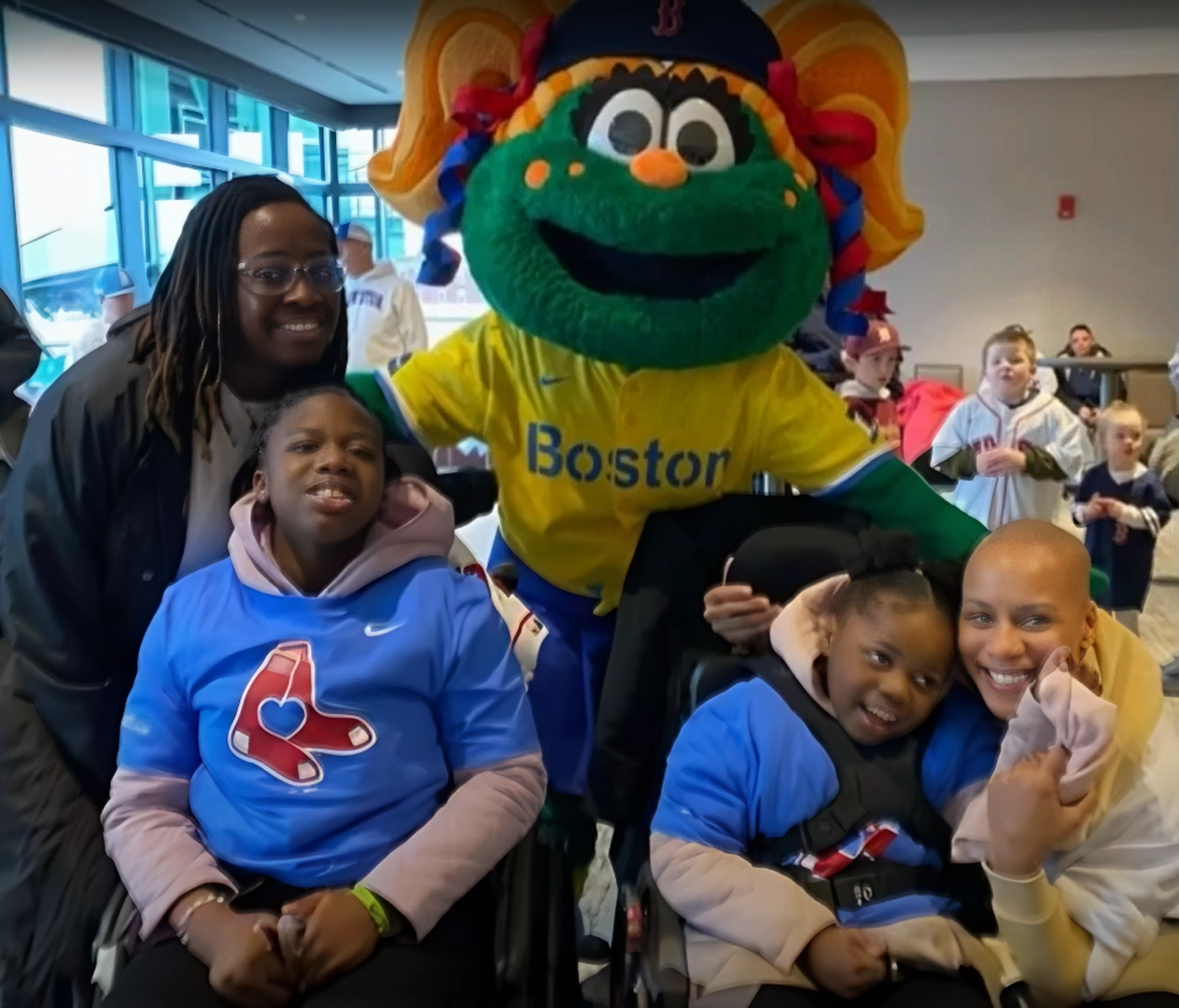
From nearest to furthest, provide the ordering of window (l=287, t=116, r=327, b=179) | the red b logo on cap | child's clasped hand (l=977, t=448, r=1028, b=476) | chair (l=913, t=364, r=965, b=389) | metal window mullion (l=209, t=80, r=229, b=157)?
the red b logo on cap < window (l=287, t=116, r=327, b=179) < child's clasped hand (l=977, t=448, r=1028, b=476) < metal window mullion (l=209, t=80, r=229, b=157) < chair (l=913, t=364, r=965, b=389)

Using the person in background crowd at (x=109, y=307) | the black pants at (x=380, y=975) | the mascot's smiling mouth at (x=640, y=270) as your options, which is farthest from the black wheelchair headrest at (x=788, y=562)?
the person in background crowd at (x=109, y=307)

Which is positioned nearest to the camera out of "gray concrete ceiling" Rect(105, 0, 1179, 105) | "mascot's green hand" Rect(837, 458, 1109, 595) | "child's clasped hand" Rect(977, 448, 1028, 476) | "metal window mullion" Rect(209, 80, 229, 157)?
"mascot's green hand" Rect(837, 458, 1109, 595)

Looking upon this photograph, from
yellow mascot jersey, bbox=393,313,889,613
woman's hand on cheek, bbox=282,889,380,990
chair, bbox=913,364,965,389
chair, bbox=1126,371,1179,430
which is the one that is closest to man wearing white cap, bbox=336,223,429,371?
yellow mascot jersey, bbox=393,313,889,613

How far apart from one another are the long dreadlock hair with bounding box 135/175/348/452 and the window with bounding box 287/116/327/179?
123 cm

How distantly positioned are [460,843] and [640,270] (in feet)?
2.38

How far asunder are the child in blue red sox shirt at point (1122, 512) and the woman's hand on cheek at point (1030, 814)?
2493 mm

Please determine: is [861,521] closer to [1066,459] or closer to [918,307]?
[1066,459]

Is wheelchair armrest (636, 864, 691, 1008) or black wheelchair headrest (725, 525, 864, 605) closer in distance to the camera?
wheelchair armrest (636, 864, 691, 1008)

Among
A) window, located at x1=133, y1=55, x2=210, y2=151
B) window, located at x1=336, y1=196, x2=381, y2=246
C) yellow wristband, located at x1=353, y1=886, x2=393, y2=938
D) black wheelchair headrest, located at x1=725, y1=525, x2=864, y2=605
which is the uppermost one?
window, located at x1=133, y1=55, x2=210, y2=151

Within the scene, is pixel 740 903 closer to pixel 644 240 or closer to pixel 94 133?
pixel 644 240

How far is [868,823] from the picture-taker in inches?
47.9

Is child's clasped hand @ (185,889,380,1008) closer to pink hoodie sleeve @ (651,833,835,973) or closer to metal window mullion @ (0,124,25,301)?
pink hoodie sleeve @ (651,833,835,973)

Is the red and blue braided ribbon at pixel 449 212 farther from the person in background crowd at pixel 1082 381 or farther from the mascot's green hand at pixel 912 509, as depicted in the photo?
the person in background crowd at pixel 1082 381

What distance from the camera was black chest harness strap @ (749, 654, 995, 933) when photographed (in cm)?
120
